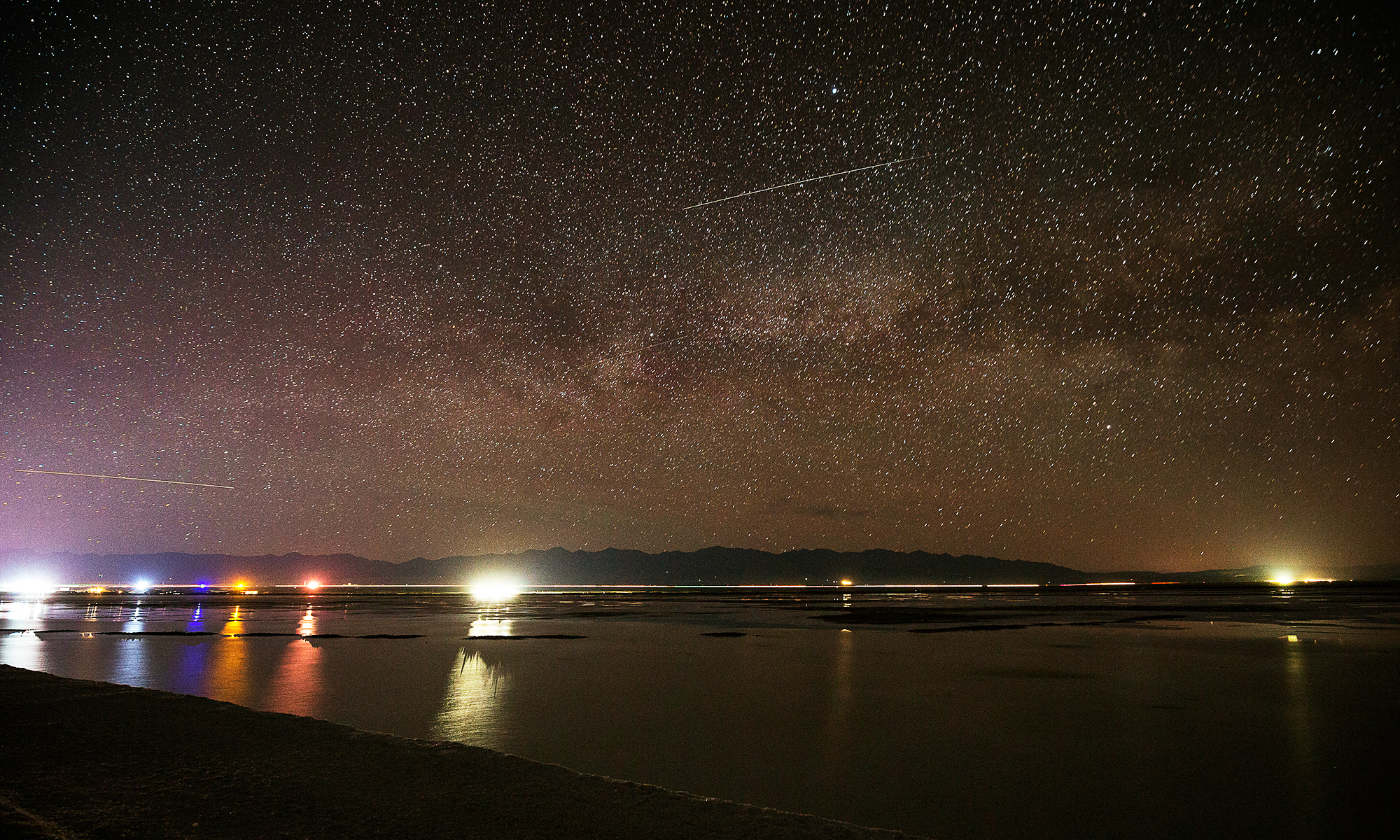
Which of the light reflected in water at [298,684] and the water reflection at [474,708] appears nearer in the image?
the water reflection at [474,708]

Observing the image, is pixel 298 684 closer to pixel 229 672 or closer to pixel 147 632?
pixel 229 672

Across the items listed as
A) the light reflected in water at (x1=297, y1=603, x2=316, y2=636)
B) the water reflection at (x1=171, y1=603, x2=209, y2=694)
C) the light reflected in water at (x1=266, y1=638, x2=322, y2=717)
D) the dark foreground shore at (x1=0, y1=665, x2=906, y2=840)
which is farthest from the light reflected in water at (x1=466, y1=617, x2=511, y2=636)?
the dark foreground shore at (x1=0, y1=665, x2=906, y2=840)

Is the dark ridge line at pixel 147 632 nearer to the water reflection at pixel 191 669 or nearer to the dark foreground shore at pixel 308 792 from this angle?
the water reflection at pixel 191 669

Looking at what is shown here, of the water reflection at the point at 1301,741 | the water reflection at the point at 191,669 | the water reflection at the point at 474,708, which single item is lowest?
the water reflection at the point at 191,669

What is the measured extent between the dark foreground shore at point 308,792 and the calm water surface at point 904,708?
862 mm

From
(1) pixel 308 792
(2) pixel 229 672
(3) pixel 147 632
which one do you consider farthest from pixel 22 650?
(1) pixel 308 792

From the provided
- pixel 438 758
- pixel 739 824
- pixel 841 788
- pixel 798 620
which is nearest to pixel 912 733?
pixel 841 788

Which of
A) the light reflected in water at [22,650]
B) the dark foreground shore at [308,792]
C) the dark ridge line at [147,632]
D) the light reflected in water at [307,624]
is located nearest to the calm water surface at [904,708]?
the light reflected in water at [22,650]

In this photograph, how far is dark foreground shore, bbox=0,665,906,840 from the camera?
15.7 feet

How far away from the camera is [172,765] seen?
6234mm

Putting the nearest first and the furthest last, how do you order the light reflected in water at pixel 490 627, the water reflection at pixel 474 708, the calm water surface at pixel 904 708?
1. the calm water surface at pixel 904 708
2. the water reflection at pixel 474 708
3. the light reflected in water at pixel 490 627

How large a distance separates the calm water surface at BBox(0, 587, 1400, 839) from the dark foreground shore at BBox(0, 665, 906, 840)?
0.86 metres

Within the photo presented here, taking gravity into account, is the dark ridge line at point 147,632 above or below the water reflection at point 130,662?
below

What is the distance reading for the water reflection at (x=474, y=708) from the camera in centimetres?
814
